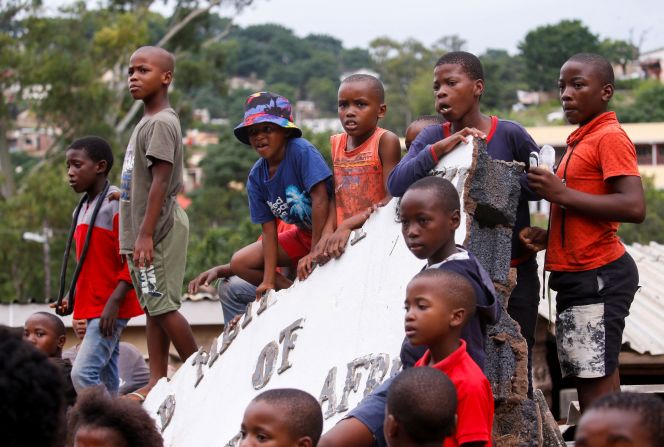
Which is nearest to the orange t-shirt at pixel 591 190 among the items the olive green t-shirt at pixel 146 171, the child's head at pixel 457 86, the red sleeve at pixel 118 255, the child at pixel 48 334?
the child's head at pixel 457 86

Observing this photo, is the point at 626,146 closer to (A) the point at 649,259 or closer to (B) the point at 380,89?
(B) the point at 380,89

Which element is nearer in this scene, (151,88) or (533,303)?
(533,303)

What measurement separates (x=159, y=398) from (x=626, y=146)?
2995mm

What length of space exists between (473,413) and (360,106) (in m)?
2.34

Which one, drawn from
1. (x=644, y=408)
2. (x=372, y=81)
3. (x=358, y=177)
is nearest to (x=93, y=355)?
(x=358, y=177)

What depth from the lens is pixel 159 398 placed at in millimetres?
6398

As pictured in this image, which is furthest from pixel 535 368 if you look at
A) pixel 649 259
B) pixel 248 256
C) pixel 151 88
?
pixel 151 88

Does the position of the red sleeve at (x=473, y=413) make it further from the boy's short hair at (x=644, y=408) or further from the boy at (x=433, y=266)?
the boy's short hair at (x=644, y=408)

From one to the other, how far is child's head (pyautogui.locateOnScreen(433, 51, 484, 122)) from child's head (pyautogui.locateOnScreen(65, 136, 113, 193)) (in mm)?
2342

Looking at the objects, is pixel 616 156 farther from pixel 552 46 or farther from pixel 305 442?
pixel 552 46

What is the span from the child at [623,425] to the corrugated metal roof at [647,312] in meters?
5.60

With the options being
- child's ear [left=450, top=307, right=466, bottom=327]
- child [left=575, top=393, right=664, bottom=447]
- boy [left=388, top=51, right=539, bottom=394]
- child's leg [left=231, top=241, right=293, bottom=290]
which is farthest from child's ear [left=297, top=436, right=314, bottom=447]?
child's leg [left=231, top=241, right=293, bottom=290]

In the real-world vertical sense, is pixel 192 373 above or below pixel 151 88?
below

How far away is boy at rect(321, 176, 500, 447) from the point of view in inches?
156
